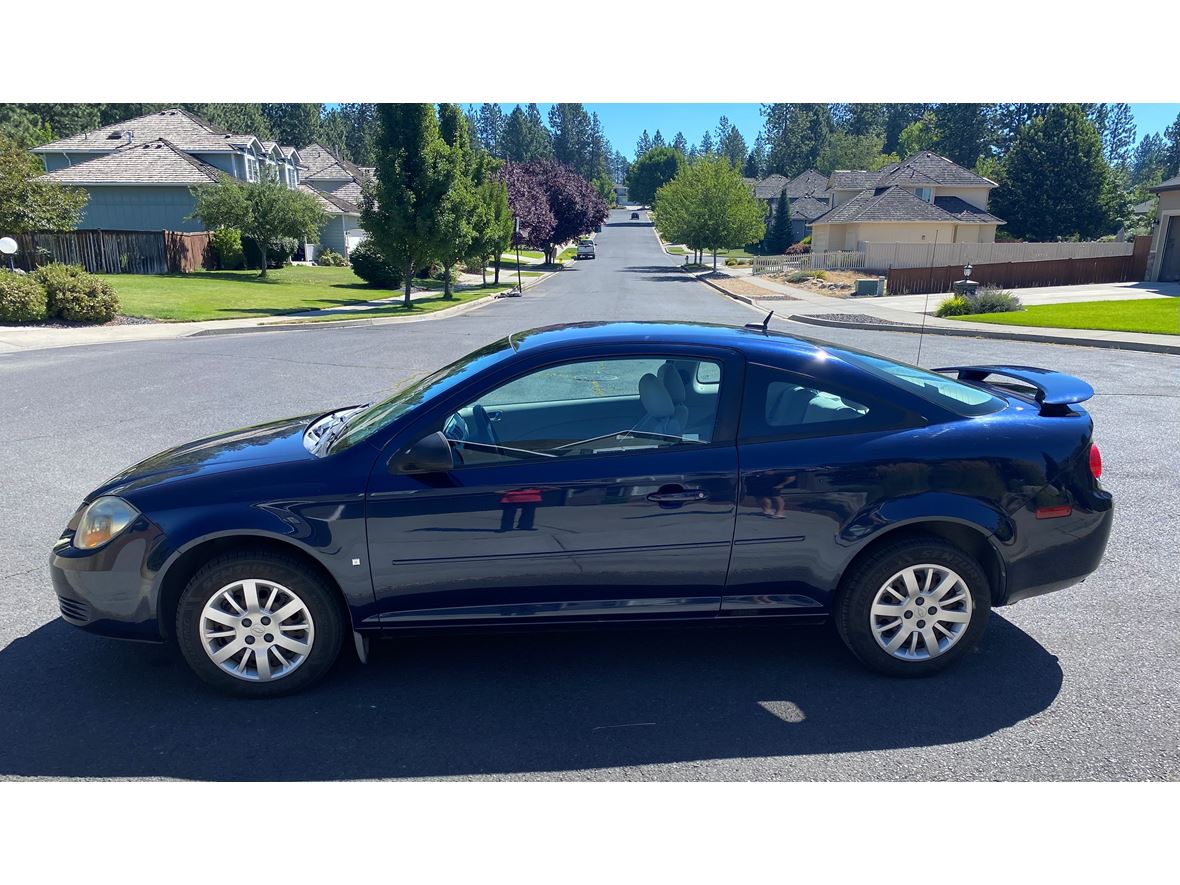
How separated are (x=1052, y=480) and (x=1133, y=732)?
3.68 ft

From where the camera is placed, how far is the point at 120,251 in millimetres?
34031

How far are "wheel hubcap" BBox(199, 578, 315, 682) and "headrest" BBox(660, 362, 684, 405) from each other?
199cm

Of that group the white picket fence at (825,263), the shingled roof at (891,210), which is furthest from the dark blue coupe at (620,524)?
the shingled roof at (891,210)

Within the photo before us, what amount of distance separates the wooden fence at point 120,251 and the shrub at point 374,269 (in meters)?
7.14

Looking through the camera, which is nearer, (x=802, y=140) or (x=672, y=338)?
(x=672, y=338)

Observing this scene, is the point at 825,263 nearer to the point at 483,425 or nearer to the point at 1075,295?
the point at 1075,295

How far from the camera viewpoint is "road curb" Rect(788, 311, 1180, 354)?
1608cm

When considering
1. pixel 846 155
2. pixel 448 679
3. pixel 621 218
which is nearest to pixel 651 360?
pixel 448 679

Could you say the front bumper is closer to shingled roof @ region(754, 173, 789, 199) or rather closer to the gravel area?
the gravel area

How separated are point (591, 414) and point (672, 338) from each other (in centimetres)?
60

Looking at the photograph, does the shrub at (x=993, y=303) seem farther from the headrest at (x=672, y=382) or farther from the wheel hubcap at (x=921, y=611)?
the headrest at (x=672, y=382)

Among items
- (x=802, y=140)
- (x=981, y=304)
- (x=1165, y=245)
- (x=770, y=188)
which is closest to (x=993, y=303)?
(x=981, y=304)

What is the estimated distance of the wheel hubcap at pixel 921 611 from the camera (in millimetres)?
3852

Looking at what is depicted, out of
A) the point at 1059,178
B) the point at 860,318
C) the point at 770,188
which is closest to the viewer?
the point at 860,318
